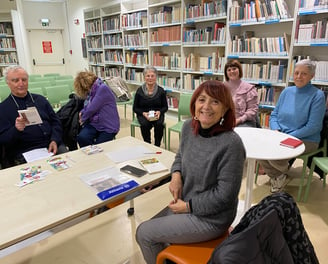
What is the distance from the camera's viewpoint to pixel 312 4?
2980 millimetres

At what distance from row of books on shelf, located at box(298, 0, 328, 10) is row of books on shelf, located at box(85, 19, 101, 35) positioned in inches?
203

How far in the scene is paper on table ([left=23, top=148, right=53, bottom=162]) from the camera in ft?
6.51

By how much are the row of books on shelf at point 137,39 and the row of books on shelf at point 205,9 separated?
1235mm

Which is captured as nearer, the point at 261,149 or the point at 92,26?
the point at 261,149

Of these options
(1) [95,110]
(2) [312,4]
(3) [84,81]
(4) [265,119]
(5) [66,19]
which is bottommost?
(4) [265,119]

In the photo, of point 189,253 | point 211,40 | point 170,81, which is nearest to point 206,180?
point 189,253

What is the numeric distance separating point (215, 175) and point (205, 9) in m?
3.62

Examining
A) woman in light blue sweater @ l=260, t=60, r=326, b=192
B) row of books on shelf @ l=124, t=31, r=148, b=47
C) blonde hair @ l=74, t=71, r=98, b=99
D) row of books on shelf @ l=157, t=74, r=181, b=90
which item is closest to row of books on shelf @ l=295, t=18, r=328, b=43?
woman in light blue sweater @ l=260, t=60, r=326, b=192

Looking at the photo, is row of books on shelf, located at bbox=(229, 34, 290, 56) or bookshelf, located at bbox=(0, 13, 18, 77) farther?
bookshelf, located at bbox=(0, 13, 18, 77)

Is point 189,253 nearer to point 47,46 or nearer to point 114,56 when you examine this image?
point 114,56

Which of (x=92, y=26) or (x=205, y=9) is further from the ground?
(x=92, y=26)

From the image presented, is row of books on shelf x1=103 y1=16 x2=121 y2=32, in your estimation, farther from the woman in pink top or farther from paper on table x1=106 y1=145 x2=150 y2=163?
paper on table x1=106 y1=145 x2=150 y2=163

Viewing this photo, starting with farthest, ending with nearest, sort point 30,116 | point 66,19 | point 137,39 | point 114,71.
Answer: point 66,19, point 114,71, point 137,39, point 30,116

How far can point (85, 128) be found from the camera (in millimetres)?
2838
